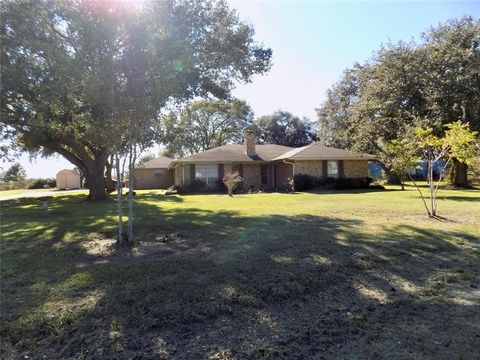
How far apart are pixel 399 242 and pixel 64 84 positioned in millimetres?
7526

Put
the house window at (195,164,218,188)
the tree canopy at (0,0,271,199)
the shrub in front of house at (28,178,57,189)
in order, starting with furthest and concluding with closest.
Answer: the shrub in front of house at (28,178,57,189) → the house window at (195,164,218,188) → the tree canopy at (0,0,271,199)

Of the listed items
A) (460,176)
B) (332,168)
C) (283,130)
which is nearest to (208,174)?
(332,168)

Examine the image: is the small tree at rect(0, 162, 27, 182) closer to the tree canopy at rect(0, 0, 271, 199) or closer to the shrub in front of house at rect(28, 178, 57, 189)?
the shrub in front of house at rect(28, 178, 57, 189)

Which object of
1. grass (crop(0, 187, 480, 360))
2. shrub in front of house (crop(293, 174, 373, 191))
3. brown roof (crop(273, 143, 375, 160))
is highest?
brown roof (crop(273, 143, 375, 160))

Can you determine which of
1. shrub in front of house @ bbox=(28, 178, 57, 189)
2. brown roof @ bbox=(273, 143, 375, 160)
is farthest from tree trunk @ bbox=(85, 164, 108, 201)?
shrub in front of house @ bbox=(28, 178, 57, 189)

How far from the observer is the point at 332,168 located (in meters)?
27.8

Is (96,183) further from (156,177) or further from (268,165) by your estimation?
(156,177)

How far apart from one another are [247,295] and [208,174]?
24208mm

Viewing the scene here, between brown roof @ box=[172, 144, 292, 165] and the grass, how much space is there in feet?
64.1

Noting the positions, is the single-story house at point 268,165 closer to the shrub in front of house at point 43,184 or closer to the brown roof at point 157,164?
the brown roof at point 157,164

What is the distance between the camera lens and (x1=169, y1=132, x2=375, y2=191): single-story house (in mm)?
27188

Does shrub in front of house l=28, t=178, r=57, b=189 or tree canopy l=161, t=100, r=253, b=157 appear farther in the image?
shrub in front of house l=28, t=178, r=57, b=189

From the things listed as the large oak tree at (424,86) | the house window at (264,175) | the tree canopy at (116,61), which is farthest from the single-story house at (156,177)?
the tree canopy at (116,61)

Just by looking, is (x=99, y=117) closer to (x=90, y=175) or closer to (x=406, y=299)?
(x=406, y=299)
